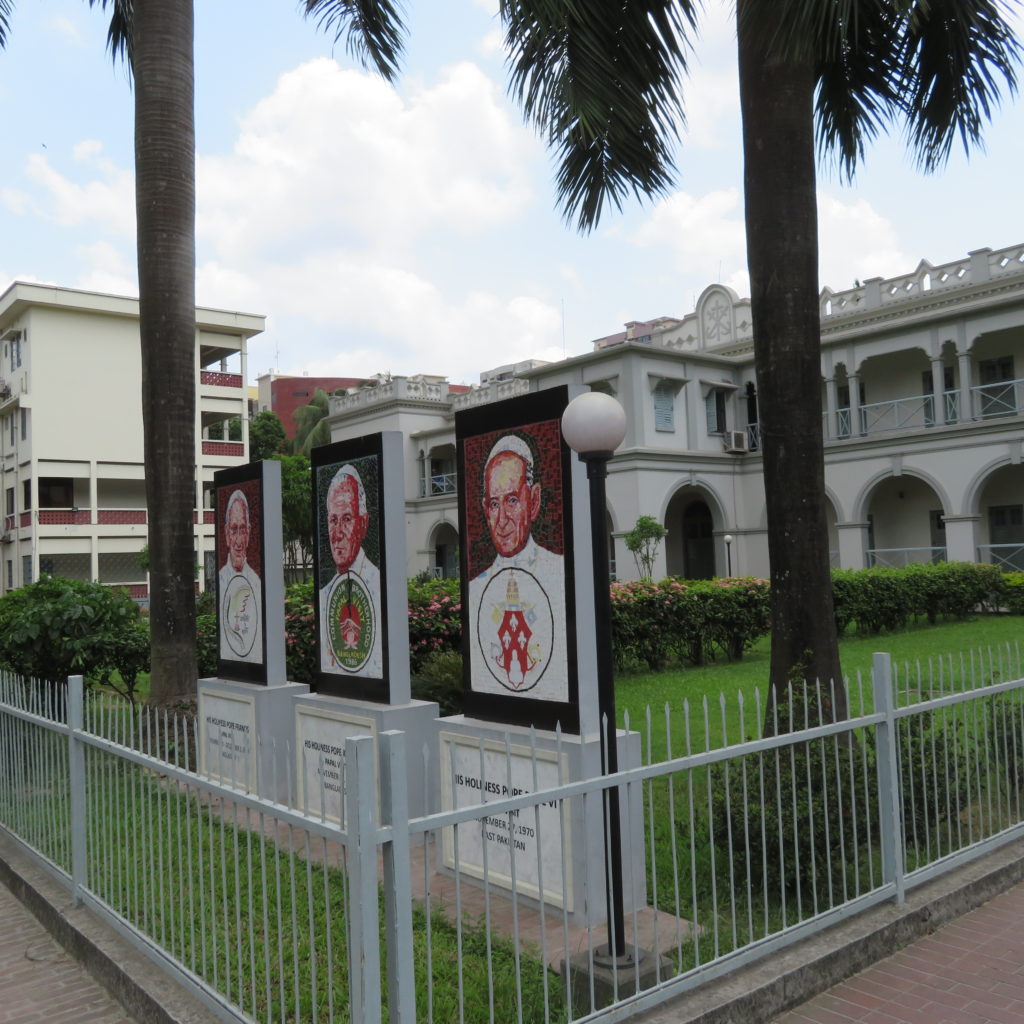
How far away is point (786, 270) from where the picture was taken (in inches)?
246

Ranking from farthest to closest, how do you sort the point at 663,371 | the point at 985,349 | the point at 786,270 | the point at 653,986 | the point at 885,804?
the point at 663,371 < the point at 985,349 < the point at 786,270 < the point at 885,804 < the point at 653,986

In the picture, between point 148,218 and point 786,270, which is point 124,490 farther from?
point 786,270

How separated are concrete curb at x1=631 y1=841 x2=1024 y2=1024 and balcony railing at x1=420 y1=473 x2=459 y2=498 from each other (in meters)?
30.7

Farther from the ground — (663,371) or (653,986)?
(663,371)

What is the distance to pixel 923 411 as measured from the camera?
27656 millimetres

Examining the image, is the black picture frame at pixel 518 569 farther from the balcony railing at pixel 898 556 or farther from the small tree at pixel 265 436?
the small tree at pixel 265 436

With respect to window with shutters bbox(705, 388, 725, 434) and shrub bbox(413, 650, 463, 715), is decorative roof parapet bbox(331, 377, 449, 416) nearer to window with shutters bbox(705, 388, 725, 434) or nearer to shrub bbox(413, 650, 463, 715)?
window with shutters bbox(705, 388, 725, 434)

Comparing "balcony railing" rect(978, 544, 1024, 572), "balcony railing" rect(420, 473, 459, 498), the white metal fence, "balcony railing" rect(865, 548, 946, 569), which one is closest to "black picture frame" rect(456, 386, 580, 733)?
the white metal fence

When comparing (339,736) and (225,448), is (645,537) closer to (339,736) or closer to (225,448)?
(339,736)

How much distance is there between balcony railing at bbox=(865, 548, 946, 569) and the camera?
2686cm

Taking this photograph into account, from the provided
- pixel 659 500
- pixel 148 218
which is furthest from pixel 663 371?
pixel 148 218

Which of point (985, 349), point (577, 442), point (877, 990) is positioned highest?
point (985, 349)

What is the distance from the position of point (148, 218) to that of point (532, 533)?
5.57 metres

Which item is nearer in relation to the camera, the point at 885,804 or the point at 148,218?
the point at 885,804
